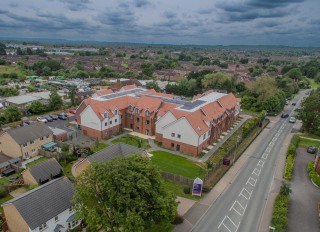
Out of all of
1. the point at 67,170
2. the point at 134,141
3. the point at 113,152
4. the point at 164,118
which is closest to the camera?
the point at 113,152

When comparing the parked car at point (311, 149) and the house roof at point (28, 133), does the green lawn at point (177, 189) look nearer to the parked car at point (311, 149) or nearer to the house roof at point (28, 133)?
the house roof at point (28, 133)

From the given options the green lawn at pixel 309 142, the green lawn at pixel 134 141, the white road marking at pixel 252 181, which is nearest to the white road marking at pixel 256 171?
the white road marking at pixel 252 181

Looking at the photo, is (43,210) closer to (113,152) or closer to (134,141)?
(113,152)

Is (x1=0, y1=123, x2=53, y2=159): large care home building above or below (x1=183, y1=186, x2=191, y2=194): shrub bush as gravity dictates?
above

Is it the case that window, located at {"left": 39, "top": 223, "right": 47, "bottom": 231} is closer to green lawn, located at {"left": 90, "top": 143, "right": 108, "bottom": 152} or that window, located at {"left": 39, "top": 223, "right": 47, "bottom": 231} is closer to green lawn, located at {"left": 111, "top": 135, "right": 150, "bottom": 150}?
green lawn, located at {"left": 90, "top": 143, "right": 108, "bottom": 152}

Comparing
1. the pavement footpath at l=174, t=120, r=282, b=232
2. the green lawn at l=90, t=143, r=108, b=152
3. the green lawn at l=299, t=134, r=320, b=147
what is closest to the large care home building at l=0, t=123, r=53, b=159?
the green lawn at l=90, t=143, r=108, b=152

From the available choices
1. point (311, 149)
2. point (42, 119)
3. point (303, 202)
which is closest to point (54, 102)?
point (42, 119)

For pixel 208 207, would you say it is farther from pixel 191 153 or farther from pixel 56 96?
pixel 56 96

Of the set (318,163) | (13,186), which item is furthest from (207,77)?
(13,186)
